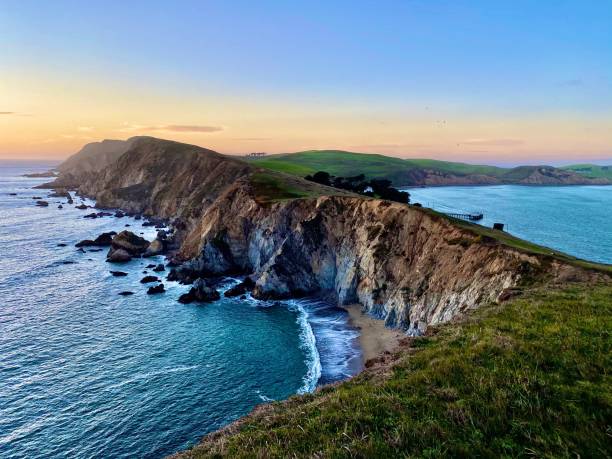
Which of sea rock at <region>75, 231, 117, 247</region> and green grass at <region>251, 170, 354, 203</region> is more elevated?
green grass at <region>251, 170, 354, 203</region>

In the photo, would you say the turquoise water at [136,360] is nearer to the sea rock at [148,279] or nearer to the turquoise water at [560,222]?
the sea rock at [148,279]

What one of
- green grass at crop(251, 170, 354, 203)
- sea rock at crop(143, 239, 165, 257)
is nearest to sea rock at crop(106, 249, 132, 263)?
sea rock at crop(143, 239, 165, 257)

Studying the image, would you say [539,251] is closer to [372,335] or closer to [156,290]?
[372,335]

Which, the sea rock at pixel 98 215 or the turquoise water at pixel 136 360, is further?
the sea rock at pixel 98 215

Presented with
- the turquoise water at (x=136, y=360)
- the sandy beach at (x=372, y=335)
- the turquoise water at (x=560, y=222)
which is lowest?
the turquoise water at (x=136, y=360)

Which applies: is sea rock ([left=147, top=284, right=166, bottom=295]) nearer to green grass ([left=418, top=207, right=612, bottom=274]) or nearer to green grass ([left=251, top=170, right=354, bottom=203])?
green grass ([left=251, top=170, right=354, bottom=203])

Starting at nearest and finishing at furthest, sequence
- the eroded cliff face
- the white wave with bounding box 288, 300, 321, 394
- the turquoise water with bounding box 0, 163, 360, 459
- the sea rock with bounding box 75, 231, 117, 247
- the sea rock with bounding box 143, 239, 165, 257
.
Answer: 1. the turquoise water with bounding box 0, 163, 360, 459
2. the white wave with bounding box 288, 300, 321, 394
3. the eroded cliff face
4. the sea rock with bounding box 143, 239, 165, 257
5. the sea rock with bounding box 75, 231, 117, 247

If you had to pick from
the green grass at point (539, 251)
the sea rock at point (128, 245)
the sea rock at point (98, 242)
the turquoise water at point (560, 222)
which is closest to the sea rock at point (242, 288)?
the green grass at point (539, 251)
